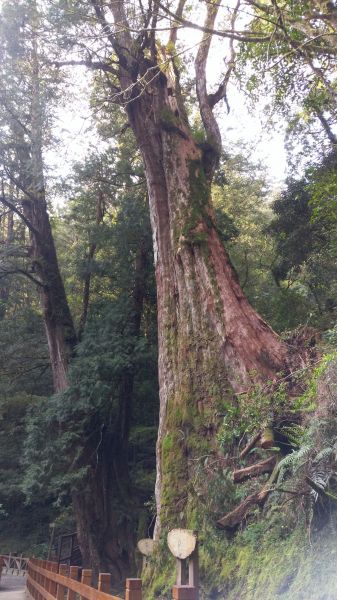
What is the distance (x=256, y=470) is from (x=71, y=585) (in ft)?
9.44

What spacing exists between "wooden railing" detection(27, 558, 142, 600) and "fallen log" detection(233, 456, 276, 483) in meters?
2.36

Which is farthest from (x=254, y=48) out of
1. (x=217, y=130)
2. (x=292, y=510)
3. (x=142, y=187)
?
(x=292, y=510)

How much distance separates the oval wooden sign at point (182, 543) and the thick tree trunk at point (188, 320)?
340 centimetres

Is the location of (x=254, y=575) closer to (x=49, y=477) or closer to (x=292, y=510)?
(x=292, y=510)

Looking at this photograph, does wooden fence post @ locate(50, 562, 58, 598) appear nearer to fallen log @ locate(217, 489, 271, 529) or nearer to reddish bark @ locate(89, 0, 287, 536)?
reddish bark @ locate(89, 0, 287, 536)

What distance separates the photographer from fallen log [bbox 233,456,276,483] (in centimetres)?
820

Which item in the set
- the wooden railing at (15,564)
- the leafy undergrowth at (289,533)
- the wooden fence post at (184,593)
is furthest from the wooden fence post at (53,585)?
the wooden railing at (15,564)

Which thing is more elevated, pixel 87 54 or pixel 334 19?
pixel 87 54

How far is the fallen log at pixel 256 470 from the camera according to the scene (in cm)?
820

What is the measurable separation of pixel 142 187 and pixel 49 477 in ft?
29.0

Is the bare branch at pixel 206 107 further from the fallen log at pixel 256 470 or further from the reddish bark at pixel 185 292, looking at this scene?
the fallen log at pixel 256 470

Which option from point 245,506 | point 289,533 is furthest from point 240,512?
point 289,533

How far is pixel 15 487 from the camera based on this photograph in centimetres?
1870

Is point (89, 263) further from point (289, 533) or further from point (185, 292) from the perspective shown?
point (289, 533)
